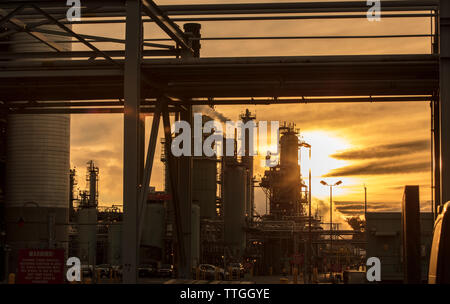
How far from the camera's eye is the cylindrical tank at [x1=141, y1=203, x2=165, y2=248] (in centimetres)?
6756

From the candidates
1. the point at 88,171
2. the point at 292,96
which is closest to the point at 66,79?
the point at 292,96

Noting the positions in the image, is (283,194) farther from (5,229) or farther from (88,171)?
(88,171)

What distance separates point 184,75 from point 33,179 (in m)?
35.8

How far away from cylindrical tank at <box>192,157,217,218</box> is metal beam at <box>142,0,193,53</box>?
5285 cm

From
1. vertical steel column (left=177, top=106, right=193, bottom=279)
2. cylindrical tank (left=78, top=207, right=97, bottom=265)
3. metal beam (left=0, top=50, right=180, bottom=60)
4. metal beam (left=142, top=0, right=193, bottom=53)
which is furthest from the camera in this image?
cylindrical tank (left=78, top=207, right=97, bottom=265)

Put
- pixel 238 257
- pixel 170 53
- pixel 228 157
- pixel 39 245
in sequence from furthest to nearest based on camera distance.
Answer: pixel 228 157 < pixel 238 257 < pixel 39 245 < pixel 170 53

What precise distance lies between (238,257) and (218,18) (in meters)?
49.1

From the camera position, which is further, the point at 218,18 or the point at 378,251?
the point at 378,251

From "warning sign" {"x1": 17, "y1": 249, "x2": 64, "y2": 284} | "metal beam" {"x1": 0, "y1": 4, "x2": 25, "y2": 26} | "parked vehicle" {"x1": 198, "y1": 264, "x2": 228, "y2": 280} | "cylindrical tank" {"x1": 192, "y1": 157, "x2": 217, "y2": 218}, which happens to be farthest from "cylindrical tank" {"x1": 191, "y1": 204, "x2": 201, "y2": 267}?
"metal beam" {"x1": 0, "y1": 4, "x2": 25, "y2": 26}

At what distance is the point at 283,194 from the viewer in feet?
279

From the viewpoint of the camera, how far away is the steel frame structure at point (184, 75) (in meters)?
24.6

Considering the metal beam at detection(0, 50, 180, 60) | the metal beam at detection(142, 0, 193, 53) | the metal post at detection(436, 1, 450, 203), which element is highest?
the metal beam at detection(142, 0, 193, 53)

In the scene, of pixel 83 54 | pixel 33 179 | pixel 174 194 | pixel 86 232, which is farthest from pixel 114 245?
pixel 83 54

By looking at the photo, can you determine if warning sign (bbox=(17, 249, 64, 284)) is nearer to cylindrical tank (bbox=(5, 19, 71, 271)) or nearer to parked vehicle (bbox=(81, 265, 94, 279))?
cylindrical tank (bbox=(5, 19, 71, 271))
